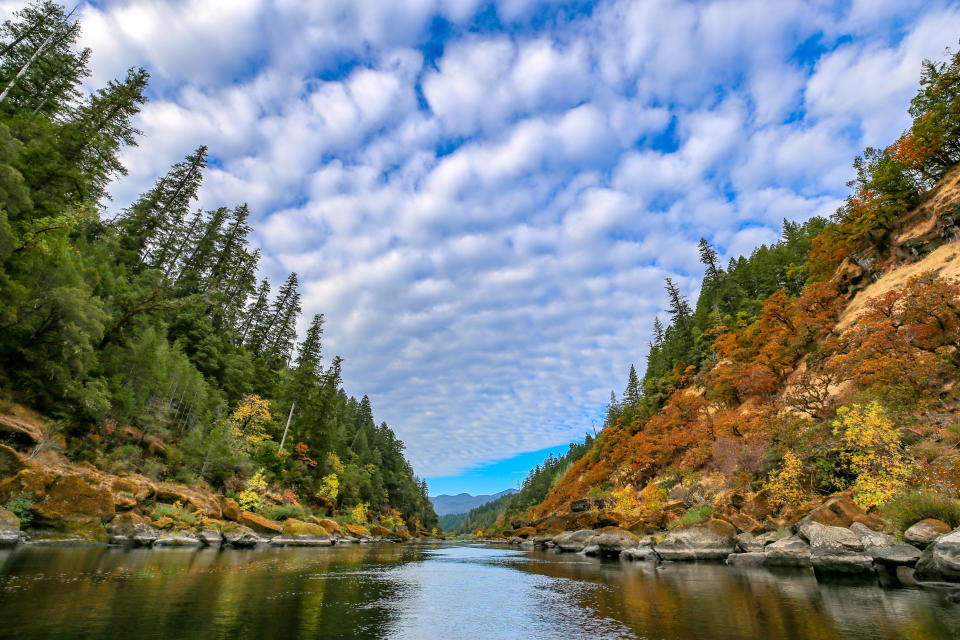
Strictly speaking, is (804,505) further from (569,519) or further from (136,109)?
(136,109)

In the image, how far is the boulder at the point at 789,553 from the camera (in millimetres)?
18375

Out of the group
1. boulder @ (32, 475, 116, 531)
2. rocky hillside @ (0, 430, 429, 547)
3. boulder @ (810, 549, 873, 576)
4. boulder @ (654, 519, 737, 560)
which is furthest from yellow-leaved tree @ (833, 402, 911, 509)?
boulder @ (32, 475, 116, 531)

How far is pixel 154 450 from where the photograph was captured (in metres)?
33.9

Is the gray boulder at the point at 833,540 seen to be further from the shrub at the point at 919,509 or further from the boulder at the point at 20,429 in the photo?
the boulder at the point at 20,429

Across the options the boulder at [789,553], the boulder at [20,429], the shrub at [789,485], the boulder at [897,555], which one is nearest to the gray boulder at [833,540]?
the boulder at [897,555]

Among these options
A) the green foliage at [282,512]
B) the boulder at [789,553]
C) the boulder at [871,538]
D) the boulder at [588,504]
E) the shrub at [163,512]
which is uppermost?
the boulder at [588,504]

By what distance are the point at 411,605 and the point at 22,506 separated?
20759 millimetres

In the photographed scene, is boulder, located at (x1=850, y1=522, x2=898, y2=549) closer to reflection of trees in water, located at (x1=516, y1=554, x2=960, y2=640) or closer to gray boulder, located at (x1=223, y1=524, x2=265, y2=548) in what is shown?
reflection of trees in water, located at (x1=516, y1=554, x2=960, y2=640)

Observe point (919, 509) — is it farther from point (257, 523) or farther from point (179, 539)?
point (257, 523)

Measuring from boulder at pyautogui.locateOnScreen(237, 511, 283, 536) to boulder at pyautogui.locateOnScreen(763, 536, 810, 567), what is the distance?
35.7 m

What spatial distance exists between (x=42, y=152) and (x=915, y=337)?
54.9m

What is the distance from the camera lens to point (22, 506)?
19266mm

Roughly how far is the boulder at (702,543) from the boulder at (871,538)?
9276 millimetres

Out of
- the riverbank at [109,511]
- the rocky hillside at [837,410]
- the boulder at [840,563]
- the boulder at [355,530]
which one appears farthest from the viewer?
the boulder at [355,530]
